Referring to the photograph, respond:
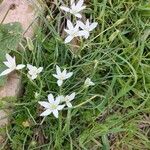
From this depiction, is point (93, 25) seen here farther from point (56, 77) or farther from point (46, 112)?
point (46, 112)

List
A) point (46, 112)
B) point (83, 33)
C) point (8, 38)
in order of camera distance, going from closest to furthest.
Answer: point (46, 112), point (83, 33), point (8, 38)

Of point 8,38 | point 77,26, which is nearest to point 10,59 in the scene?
point 8,38

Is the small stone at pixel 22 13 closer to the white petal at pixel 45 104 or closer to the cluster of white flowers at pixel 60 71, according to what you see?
the cluster of white flowers at pixel 60 71

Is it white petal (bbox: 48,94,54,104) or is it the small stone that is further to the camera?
the small stone

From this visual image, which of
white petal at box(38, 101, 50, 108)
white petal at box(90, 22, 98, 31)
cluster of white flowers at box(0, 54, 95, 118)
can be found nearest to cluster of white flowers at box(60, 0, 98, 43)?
white petal at box(90, 22, 98, 31)

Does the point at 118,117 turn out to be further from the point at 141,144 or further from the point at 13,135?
the point at 13,135

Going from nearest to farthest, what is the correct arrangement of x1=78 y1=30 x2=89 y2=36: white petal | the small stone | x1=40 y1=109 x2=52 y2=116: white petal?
x1=40 y1=109 x2=52 y2=116: white petal < x1=78 y1=30 x2=89 y2=36: white petal < the small stone

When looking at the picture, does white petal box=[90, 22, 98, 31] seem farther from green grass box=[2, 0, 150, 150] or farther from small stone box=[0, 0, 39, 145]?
small stone box=[0, 0, 39, 145]

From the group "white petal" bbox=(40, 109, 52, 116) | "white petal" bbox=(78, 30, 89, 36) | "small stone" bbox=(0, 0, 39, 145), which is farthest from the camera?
"small stone" bbox=(0, 0, 39, 145)
